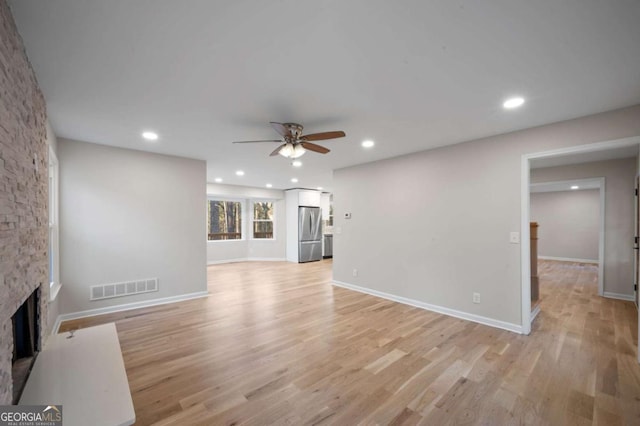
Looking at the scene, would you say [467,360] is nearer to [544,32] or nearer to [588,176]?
[544,32]

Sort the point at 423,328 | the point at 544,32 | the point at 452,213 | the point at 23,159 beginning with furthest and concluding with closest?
the point at 452,213 < the point at 423,328 < the point at 23,159 < the point at 544,32

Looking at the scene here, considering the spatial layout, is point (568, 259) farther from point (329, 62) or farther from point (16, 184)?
point (16, 184)

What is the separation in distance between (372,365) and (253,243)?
7.17 meters

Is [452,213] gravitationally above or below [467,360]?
above

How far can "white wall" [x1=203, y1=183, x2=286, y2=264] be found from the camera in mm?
8422

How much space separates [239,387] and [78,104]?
2.96 metres

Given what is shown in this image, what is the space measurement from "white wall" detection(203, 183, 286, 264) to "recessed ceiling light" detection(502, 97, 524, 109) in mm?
7023

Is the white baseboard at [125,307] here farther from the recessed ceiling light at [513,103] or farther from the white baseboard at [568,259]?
the white baseboard at [568,259]

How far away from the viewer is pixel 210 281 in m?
6.05

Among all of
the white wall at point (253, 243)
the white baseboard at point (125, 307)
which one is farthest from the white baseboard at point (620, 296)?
the white wall at point (253, 243)

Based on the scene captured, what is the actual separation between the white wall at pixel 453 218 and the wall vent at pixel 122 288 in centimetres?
345

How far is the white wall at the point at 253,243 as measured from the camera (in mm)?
8422

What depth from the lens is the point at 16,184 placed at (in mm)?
1546

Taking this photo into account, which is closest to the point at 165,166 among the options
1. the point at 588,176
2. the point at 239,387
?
the point at 239,387
